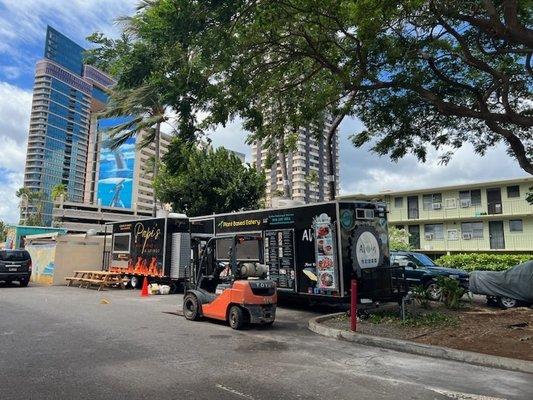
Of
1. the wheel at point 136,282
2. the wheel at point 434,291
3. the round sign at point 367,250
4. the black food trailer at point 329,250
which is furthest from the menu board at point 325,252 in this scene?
the wheel at point 136,282

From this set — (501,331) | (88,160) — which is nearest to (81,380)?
(501,331)

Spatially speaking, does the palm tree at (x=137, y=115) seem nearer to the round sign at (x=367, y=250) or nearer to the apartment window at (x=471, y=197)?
the round sign at (x=367, y=250)

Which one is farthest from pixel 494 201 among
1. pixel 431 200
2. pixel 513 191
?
pixel 431 200

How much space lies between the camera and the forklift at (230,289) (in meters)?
10.3

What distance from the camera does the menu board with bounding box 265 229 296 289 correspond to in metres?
13.6

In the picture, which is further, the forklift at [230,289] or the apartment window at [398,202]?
the apartment window at [398,202]

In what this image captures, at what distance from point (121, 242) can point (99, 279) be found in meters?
2.02

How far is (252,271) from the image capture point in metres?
10.8

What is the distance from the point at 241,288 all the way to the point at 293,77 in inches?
261

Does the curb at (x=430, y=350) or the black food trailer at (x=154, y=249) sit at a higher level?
the black food trailer at (x=154, y=249)

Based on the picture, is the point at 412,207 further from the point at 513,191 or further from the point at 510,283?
the point at 510,283

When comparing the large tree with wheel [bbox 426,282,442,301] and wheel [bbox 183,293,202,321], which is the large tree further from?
wheel [bbox 183,293,202,321]

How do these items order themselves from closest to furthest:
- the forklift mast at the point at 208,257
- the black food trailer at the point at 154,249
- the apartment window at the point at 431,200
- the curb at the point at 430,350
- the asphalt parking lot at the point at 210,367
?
1. the asphalt parking lot at the point at 210,367
2. the curb at the point at 430,350
3. the forklift mast at the point at 208,257
4. the black food trailer at the point at 154,249
5. the apartment window at the point at 431,200

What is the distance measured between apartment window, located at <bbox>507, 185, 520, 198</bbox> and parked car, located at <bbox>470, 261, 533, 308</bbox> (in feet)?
74.5
